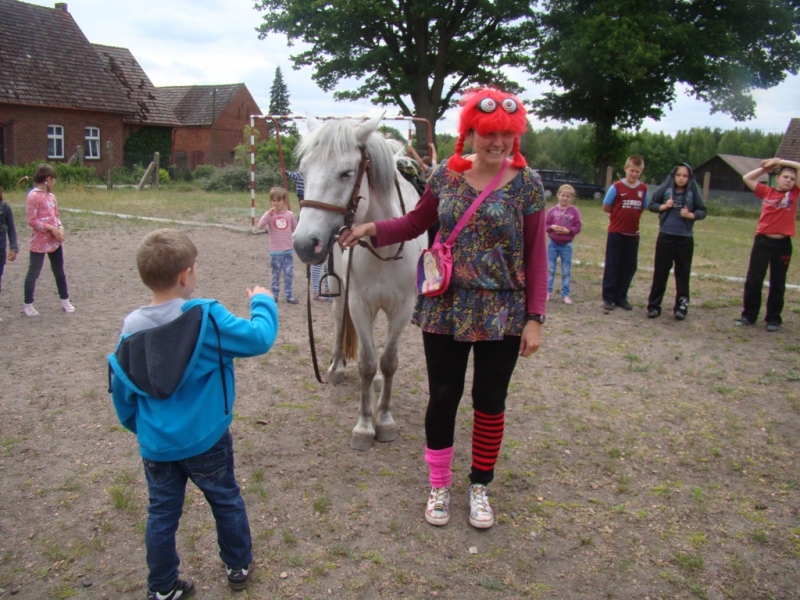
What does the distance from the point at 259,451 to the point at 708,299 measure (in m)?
6.85

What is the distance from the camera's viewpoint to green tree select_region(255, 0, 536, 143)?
2562cm

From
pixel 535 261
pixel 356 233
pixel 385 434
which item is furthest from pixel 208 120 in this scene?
pixel 535 261

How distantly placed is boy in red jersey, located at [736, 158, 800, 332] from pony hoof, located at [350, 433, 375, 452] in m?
5.06

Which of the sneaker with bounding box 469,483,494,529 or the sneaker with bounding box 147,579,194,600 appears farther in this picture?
the sneaker with bounding box 469,483,494,529

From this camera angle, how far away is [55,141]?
27.2 m

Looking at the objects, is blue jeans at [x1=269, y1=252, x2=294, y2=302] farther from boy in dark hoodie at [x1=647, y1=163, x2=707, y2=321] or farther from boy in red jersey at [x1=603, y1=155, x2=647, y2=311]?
boy in dark hoodie at [x1=647, y1=163, x2=707, y2=321]

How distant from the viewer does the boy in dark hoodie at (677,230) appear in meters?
6.95

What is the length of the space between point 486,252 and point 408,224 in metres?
0.43

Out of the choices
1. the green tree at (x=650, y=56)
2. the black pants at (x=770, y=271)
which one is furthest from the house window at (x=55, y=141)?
the black pants at (x=770, y=271)

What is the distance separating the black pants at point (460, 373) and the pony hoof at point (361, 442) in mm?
880

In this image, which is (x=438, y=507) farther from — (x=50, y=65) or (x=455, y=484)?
(x=50, y=65)

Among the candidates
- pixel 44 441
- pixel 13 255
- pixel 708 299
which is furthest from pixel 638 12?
pixel 44 441

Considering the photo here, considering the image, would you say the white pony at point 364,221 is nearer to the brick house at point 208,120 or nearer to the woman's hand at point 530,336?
the woman's hand at point 530,336

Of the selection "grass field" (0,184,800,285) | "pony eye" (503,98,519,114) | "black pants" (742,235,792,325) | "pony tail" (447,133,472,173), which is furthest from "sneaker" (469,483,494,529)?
"grass field" (0,184,800,285)
